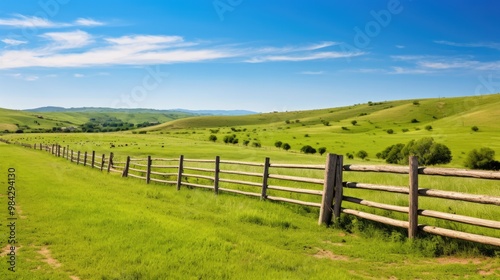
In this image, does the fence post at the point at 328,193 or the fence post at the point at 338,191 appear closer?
the fence post at the point at 338,191

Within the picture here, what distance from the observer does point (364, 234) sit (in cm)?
980

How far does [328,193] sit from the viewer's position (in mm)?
11008

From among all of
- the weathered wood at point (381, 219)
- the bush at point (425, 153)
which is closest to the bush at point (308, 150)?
the bush at point (425, 153)

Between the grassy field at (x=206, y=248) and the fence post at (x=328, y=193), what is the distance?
0.42 metres

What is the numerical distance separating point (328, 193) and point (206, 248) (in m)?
4.57

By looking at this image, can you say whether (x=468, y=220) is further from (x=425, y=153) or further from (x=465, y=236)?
(x=425, y=153)

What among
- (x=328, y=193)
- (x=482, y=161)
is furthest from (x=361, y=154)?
(x=328, y=193)

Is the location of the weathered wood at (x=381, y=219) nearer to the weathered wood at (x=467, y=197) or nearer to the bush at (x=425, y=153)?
the weathered wood at (x=467, y=197)

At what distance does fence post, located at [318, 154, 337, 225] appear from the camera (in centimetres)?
1089

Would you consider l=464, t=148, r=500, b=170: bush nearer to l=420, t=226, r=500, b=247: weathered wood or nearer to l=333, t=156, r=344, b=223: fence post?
l=333, t=156, r=344, b=223: fence post

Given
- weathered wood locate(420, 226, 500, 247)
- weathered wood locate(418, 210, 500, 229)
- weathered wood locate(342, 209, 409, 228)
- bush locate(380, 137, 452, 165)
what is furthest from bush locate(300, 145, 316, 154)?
weathered wood locate(420, 226, 500, 247)

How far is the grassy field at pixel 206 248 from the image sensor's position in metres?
6.82

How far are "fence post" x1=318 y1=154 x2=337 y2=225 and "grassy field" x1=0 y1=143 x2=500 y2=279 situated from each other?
1.37 feet

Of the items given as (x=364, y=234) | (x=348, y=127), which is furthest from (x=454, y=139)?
(x=364, y=234)
